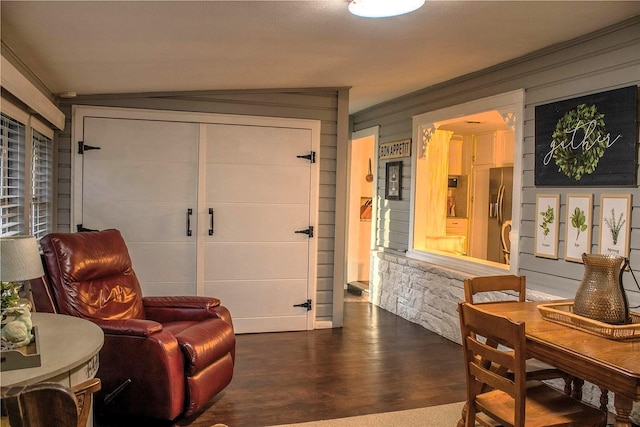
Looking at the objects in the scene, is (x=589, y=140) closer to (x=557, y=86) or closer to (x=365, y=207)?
(x=557, y=86)

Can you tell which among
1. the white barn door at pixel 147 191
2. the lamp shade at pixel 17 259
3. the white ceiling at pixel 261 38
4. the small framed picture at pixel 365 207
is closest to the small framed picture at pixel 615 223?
the white ceiling at pixel 261 38

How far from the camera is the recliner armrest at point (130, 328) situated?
2.75 metres

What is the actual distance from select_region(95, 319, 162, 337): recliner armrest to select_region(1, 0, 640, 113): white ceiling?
61.2 inches

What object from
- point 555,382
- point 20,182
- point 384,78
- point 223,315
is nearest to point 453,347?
point 555,382

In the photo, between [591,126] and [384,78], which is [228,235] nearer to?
[384,78]

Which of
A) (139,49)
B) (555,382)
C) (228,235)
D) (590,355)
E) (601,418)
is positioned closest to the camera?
(590,355)

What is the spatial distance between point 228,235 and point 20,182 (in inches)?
74.3

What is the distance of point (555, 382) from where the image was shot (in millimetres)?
3559

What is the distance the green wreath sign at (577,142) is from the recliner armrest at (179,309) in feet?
8.41

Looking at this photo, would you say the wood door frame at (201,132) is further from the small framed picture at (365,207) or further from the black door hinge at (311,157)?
the small framed picture at (365,207)

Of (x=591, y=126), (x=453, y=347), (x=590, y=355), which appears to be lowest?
(x=453, y=347)

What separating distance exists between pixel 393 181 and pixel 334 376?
2.74 metres

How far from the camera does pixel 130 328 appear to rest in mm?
2773

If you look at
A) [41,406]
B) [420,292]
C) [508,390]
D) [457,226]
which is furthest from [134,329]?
[457,226]
